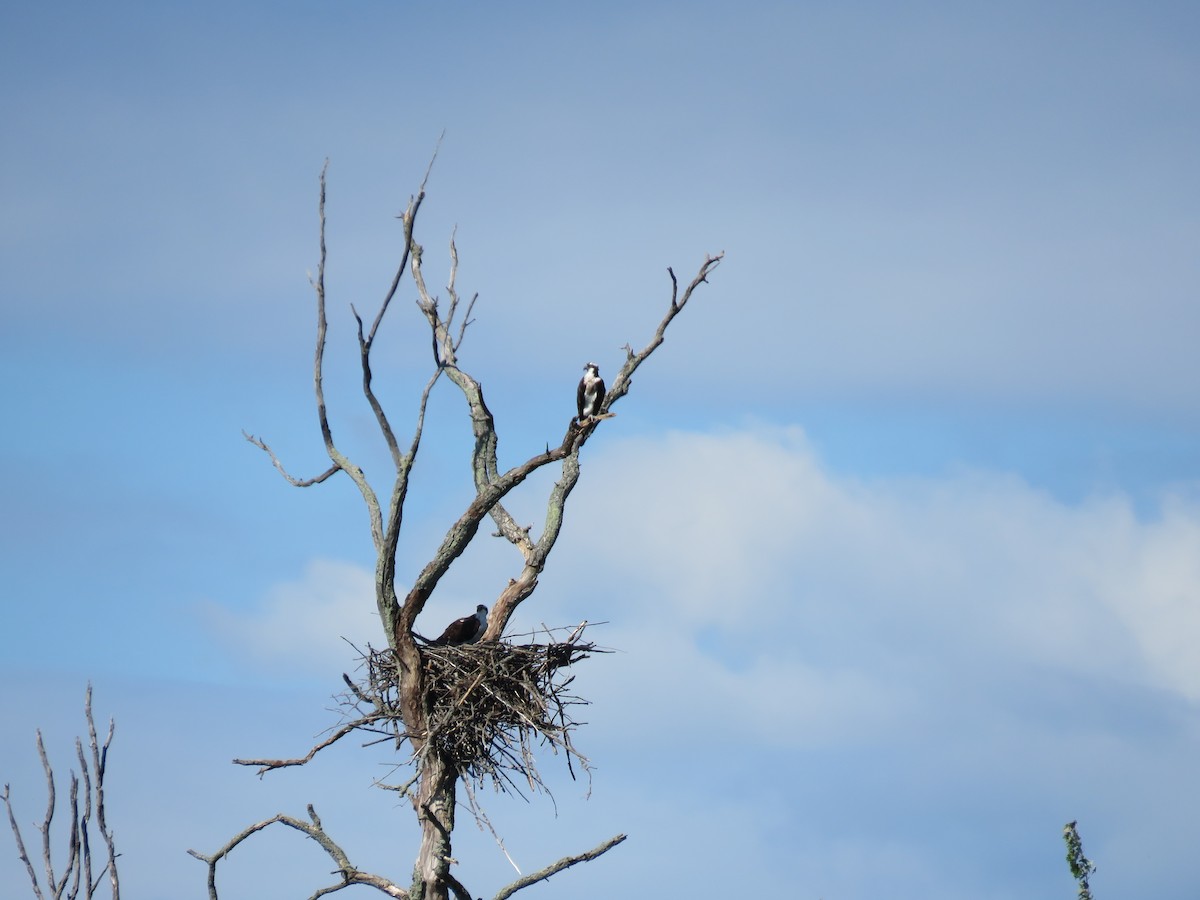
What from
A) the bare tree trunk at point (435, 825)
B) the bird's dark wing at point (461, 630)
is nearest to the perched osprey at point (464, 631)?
the bird's dark wing at point (461, 630)

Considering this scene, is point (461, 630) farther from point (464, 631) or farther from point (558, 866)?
point (558, 866)

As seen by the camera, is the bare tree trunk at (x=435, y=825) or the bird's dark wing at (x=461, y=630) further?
the bird's dark wing at (x=461, y=630)

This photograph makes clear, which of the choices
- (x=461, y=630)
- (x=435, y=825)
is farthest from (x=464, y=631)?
(x=435, y=825)

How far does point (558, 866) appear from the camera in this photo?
859cm

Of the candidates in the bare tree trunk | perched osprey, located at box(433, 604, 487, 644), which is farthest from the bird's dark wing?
the bare tree trunk

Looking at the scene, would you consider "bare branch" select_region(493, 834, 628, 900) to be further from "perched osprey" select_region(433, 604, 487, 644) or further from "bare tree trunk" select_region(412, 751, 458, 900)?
"perched osprey" select_region(433, 604, 487, 644)

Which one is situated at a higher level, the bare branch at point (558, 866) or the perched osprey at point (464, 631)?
the perched osprey at point (464, 631)

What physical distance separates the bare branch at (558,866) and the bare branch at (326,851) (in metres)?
0.65

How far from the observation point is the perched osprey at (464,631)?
9.66m

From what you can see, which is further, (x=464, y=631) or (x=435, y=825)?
(x=464, y=631)

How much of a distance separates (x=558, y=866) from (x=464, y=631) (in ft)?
6.32

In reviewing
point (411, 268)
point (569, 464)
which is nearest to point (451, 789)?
point (569, 464)

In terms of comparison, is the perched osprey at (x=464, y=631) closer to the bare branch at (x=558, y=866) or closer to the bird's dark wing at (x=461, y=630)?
the bird's dark wing at (x=461, y=630)

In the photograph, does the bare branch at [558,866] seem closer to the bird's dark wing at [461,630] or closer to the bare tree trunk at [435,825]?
the bare tree trunk at [435,825]
